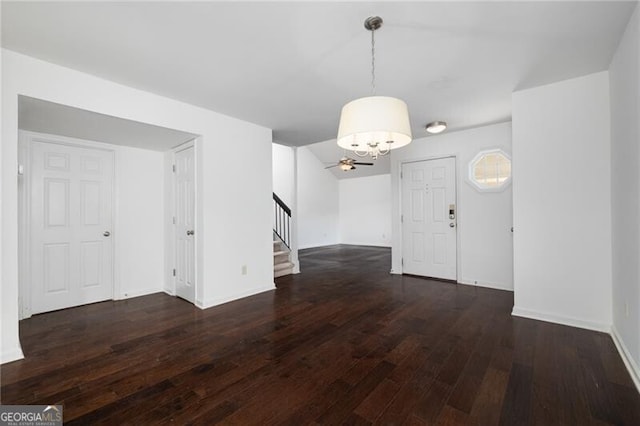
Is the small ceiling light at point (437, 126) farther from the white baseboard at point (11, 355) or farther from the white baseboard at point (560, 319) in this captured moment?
the white baseboard at point (11, 355)

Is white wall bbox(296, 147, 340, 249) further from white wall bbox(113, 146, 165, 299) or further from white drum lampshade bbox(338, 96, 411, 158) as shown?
white drum lampshade bbox(338, 96, 411, 158)

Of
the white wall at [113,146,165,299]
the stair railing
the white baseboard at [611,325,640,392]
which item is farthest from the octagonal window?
the white wall at [113,146,165,299]

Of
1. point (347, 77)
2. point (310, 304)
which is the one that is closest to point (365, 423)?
point (310, 304)

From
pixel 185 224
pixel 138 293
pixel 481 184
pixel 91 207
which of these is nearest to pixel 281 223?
pixel 185 224

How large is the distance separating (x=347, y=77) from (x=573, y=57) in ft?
6.33

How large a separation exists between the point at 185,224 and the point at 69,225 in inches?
52.8

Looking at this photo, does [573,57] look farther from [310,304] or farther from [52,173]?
[52,173]

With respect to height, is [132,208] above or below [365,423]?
above

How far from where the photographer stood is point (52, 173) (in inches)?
134

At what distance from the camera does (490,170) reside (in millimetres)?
4363


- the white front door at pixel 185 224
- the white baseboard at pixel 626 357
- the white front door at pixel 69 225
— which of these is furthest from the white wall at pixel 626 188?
the white front door at pixel 69 225

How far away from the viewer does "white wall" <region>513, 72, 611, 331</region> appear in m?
2.72

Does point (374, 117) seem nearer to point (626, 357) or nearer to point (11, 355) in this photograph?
point (626, 357)

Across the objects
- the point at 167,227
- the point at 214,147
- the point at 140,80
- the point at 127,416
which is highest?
the point at 140,80
